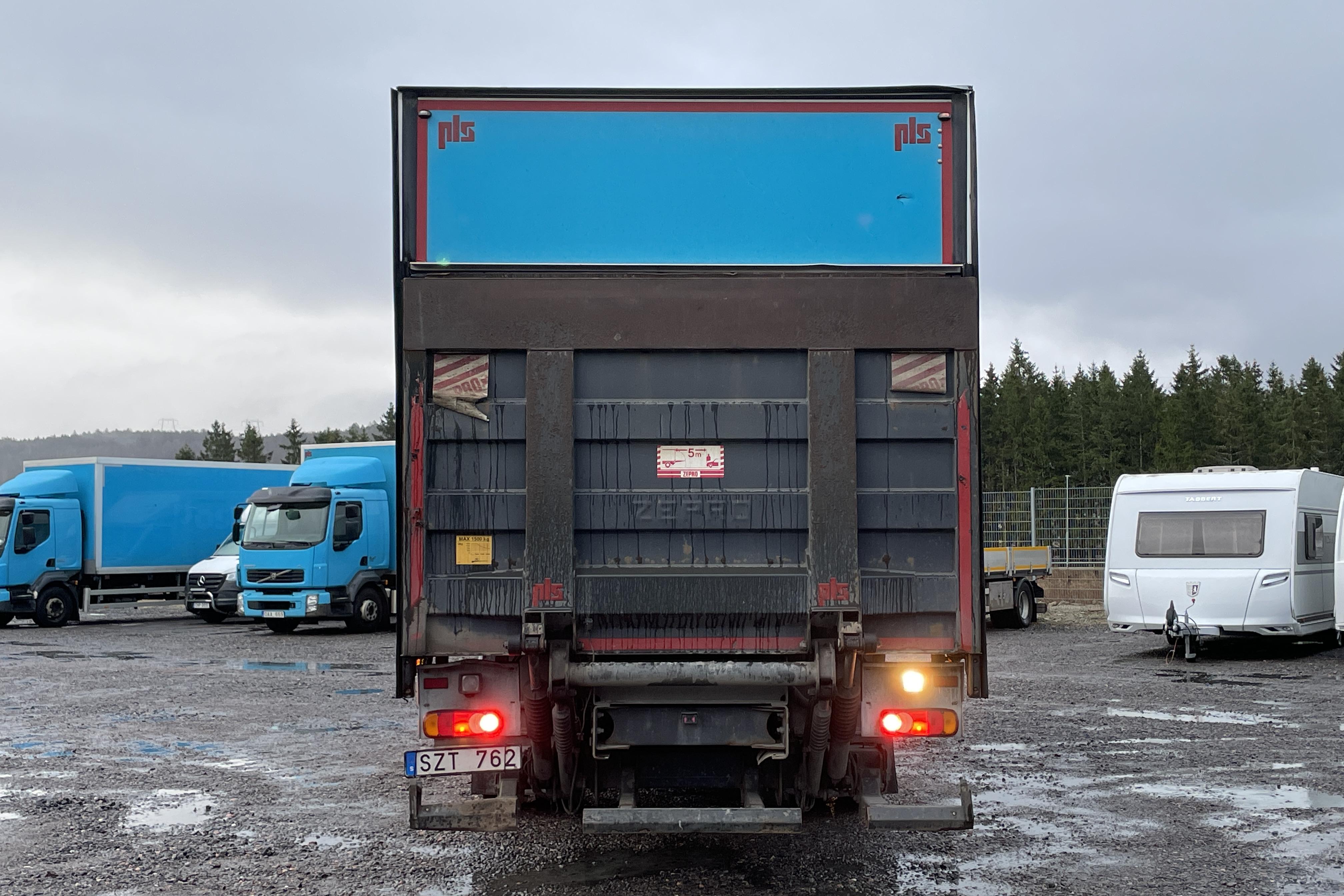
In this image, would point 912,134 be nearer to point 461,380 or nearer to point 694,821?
point 461,380

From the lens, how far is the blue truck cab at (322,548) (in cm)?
2262

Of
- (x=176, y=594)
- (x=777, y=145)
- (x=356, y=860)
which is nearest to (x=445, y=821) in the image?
(x=356, y=860)

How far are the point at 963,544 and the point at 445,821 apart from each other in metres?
2.57

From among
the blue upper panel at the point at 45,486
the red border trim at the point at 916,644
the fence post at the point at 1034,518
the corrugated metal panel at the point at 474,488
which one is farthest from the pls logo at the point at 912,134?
the blue upper panel at the point at 45,486

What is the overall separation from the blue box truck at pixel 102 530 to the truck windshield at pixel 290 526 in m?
5.65

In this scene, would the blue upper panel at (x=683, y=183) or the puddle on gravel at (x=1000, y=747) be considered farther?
the puddle on gravel at (x=1000, y=747)

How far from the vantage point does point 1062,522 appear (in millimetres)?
27891

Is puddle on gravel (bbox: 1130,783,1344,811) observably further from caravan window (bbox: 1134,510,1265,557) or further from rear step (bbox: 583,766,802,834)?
caravan window (bbox: 1134,510,1265,557)

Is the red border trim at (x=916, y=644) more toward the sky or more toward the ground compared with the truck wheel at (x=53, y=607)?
more toward the sky

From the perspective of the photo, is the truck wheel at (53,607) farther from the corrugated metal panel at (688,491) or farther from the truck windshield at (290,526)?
the corrugated metal panel at (688,491)

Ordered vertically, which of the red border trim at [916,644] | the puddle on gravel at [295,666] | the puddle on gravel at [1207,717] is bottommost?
the puddle on gravel at [295,666]

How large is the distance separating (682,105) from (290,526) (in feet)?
59.7

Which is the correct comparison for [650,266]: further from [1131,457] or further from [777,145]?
[1131,457]

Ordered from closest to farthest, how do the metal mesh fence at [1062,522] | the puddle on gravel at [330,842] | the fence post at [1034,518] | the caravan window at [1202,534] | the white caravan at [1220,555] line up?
the puddle on gravel at [330,842] < the white caravan at [1220,555] < the caravan window at [1202,534] < the metal mesh fence at [1062,522] < the fence post at [1034,518]
